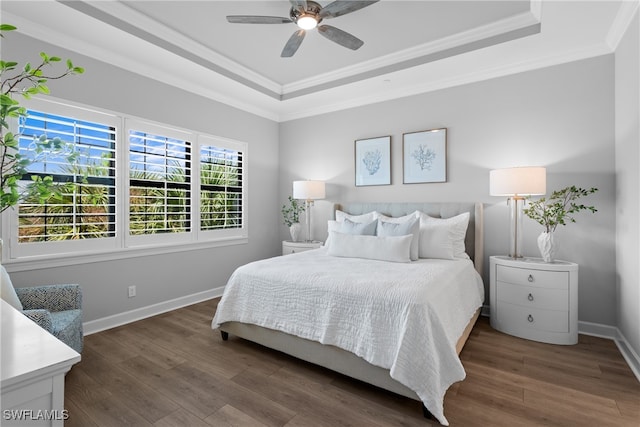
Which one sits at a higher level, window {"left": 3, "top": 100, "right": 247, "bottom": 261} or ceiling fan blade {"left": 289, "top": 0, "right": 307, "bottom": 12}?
ceiling fan blade {"left": 289, "top": 0, "right": 307, "bottom": 12}

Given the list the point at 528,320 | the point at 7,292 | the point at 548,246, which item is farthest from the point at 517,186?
the point at 7,292

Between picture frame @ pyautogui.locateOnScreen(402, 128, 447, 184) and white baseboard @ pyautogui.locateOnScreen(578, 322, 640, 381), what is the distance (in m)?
1.98

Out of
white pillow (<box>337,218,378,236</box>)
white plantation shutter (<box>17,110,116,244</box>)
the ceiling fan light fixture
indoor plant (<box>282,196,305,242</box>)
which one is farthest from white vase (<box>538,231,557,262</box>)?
white plantation shutter (<box>17,110,116,244</box>)

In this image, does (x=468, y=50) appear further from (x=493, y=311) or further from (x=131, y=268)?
(x=131, y=268)

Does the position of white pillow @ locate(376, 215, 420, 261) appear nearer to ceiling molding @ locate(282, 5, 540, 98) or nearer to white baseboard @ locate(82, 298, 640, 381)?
white baseboard @ locate(82, 298, 640, 381)

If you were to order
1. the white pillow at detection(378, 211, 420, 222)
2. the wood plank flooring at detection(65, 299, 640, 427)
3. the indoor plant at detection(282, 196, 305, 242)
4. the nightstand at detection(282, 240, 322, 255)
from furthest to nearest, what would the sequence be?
the indoor plant at detection(282, 196, 305, 242)
the nightstand at detection(282, 240, 322, 255)
the white pillow at detection(378, 211, 420, 222)
the wood plank flooring at detection(65, 299, 640, 427)

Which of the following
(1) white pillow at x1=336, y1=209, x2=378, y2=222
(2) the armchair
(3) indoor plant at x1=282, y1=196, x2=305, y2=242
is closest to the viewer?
(2) the armchair

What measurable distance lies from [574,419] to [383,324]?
1.17m

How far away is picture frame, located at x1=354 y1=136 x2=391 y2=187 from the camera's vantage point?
420 cm

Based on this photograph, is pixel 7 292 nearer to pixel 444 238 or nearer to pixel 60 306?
pixel 60 306

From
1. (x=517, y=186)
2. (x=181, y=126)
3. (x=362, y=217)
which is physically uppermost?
(x=181, y=126)

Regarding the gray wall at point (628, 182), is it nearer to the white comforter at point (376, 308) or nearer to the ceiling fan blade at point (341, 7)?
the white comforter at point (376, 308)

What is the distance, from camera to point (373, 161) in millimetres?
4309

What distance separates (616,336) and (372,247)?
2318 mm
